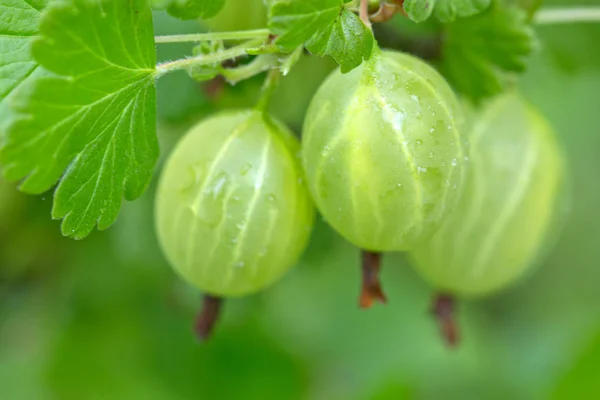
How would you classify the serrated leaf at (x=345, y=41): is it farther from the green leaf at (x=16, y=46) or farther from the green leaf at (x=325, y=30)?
the green leaf at (x=16, y=46)

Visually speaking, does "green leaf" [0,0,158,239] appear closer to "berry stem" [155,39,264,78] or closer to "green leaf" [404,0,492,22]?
"berry stem" [155,39,264,78]

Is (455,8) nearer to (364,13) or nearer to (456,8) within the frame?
(456,8)

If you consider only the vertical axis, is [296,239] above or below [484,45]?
below

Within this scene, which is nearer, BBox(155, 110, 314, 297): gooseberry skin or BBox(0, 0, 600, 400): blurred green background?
BBox(155, 110, 314, 297): gooseberry skin

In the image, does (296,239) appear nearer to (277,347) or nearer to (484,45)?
(484,45)

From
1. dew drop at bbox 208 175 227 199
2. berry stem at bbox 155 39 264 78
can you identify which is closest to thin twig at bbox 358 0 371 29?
berry stem at bbox 155 39 264 78

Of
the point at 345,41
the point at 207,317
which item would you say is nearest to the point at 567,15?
the point at 345,41

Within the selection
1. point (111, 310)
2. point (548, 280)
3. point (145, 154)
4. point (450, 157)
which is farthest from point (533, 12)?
point (548, 280)

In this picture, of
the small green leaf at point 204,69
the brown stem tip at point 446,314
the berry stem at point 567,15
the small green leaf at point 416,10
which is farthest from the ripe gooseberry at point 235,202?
the berry stem at point 567,15
